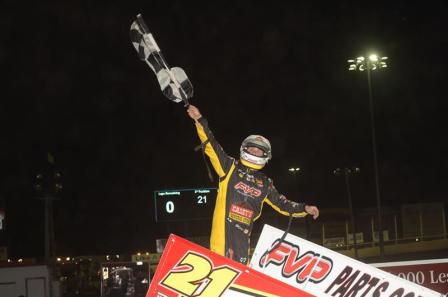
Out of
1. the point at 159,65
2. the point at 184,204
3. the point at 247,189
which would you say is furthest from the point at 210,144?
the point at 184,204

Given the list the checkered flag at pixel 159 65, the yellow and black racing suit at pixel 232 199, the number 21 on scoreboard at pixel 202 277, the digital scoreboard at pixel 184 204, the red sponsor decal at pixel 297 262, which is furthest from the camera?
the digital scoreboard at pixel 184 204

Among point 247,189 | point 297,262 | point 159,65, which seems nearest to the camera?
point 297,262

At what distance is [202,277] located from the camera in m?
2.88

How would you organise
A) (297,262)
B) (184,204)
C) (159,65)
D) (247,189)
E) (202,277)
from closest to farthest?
(202,277), (297,262), (159,65), (247,189), (184,204)

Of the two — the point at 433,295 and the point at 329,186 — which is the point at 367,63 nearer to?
the point at 433,295

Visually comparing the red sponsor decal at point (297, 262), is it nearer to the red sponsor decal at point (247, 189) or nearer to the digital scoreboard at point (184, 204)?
the red sponsor decal at point (247, 189)

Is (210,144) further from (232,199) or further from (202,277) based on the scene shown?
(202,277)

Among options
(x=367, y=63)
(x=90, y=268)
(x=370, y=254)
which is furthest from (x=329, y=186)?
(x=367, y=63)

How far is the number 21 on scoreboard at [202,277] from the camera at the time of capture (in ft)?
9.45

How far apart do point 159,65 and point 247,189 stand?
3.64ft

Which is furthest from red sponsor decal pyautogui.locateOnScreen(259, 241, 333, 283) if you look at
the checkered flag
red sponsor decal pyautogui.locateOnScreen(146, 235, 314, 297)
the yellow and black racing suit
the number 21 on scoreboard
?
the checkered flag

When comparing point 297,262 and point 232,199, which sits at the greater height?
Answer: point 232,199

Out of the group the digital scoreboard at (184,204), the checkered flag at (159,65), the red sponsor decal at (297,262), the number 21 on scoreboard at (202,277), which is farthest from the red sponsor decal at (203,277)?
the digital scoreboard at (184,204)

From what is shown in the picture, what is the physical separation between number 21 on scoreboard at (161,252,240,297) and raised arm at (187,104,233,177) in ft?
6.06
